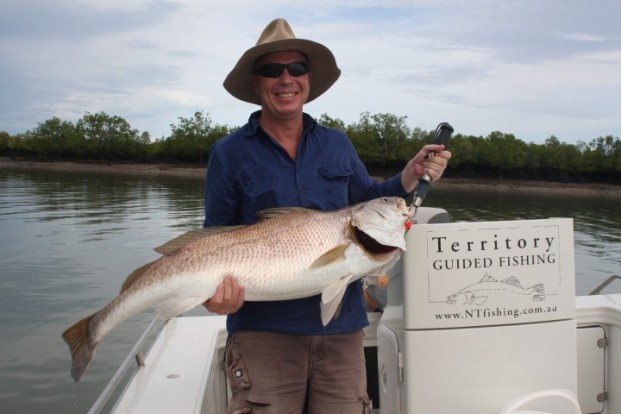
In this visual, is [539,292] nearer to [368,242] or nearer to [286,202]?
[368,242]

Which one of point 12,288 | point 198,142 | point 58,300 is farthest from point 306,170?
point 198,142

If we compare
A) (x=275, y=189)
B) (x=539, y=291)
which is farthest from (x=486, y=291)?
(x=275, y=189)

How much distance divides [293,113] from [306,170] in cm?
31

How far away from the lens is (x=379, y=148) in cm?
8500

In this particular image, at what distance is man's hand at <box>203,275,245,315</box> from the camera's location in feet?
8.17

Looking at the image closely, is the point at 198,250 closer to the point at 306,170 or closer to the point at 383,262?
the point at 306,170

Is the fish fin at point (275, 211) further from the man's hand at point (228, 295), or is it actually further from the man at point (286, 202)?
the man's hand at point (228, 295)

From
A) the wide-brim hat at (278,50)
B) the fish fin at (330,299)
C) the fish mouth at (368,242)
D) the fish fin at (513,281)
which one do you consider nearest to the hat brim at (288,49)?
the wide-brim hat at (278,50)

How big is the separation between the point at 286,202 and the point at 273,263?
364 millimetres

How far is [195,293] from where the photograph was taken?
2.55 metres

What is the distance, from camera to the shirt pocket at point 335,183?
2834mm

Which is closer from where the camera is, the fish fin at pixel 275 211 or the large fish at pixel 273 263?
the large fish at pixel 273 263

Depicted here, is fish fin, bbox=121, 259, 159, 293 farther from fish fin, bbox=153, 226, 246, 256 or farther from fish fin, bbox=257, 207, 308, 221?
fish fin, bbox=257, 207, 308, 221

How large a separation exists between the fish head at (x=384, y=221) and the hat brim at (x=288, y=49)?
950 mm
